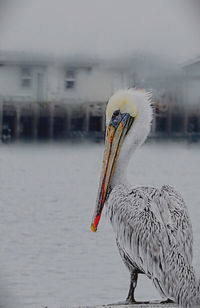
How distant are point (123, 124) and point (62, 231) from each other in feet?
21.0

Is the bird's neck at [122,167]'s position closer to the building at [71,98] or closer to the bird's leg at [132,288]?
the bird's leg at [132,288]

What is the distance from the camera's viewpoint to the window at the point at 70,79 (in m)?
21.0

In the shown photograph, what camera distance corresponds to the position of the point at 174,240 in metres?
3.88

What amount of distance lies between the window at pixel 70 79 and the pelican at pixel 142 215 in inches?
651

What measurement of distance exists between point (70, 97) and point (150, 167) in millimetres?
3498

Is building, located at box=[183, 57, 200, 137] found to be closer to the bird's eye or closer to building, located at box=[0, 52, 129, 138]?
building, located at box=[0, 52, 129, 138]

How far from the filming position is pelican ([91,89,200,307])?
3.86 metres

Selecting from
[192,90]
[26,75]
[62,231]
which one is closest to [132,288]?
[62,231]

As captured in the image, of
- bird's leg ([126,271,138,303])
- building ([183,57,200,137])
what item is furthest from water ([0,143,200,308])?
building ([183,57,200,137])

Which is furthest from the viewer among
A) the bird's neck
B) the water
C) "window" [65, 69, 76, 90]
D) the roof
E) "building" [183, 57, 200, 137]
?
"window" [65, 69, 76, 90]

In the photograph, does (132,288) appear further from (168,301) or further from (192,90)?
(192,90)

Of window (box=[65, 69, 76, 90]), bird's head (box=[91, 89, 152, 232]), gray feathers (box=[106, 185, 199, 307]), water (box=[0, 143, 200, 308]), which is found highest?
window (box=[65, 69, 76, 90])

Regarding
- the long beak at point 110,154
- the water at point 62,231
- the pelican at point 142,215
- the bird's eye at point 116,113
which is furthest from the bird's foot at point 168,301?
the bird's eye at point 116,113

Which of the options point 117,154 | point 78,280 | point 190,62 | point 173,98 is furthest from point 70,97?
point 117,154
